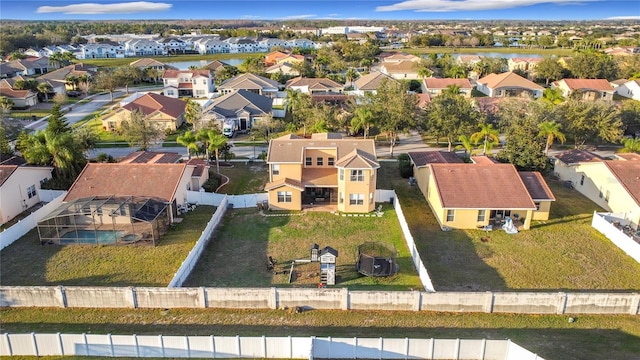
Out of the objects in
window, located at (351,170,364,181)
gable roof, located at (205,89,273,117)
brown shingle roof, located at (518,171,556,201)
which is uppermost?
gable roof, located at (205,89,273,117)

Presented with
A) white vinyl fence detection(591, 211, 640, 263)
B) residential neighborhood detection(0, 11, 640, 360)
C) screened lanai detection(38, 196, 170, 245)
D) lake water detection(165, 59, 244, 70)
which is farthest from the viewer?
lake water detection(165, 59, 244, 70)

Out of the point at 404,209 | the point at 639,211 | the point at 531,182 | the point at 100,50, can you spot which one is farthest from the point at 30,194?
the point at 100,50

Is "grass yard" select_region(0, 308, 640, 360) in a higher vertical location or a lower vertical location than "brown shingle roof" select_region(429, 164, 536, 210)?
lower

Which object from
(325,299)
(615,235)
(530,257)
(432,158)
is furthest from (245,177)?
(615,235)

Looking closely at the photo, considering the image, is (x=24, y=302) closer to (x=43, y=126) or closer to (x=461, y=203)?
(x=461, y=203)

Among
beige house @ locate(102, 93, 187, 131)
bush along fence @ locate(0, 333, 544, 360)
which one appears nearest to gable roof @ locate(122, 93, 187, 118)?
beige house @ locate(102, 93, 187, 131)

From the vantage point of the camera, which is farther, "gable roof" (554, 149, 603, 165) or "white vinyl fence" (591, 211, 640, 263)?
"gable roof" (554, 149, 603, 165)

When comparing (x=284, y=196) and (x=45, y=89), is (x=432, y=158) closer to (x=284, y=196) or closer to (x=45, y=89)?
(x=284, y=196)

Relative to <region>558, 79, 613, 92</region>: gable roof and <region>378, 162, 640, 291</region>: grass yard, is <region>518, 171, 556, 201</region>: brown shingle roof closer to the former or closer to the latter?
<region>378, 162, 640, 291</region>: grass yard

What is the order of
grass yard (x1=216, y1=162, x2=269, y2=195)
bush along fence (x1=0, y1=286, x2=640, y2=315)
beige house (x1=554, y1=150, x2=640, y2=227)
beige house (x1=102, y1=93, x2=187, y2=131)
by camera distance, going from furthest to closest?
1. beige house (x1=102, y1=93, x2=187, y2=131)
2. grass yard (x1=216, y1=162, x2=269, y2=195)
3. beige house (x1=554, y1=150, x2=640, y2=227)
4. bush along fence (x1=0, y1=286, x2=640, y2=315)
